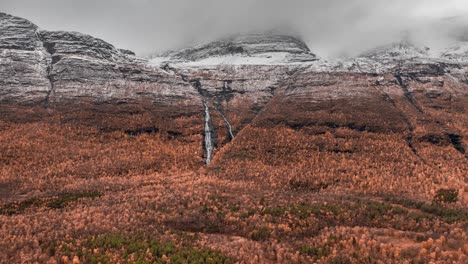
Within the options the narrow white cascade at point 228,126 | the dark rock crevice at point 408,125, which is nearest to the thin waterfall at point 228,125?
the narrow white cascade at point 228,126

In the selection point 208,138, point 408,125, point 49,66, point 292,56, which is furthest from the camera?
point 292,56

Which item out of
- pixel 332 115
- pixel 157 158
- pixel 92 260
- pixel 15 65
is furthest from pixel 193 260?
pixel 15 65

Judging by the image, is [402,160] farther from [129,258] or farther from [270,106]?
[129,258]

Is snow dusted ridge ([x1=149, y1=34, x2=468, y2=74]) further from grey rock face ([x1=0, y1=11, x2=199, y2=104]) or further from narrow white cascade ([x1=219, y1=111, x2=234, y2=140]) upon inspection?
narrow white cascade ([x1=219, y1=111, x2=234, y2=140])

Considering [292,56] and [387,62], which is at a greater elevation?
[292,56]

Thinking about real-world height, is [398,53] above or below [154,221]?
above

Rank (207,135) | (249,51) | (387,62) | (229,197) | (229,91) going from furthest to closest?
(249,51) < (387,62) < (229,91) < (207,135) < (229,197)

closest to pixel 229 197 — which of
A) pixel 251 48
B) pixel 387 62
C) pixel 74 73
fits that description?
pixel 74 73

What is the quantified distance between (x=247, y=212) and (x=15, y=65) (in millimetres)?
99490

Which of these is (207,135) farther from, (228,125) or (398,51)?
(398,51)

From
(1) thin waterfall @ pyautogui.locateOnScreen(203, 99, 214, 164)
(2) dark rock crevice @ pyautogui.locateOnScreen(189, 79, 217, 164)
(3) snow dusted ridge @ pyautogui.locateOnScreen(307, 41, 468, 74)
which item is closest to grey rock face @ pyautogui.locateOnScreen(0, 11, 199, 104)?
(2) dark rock crevice @ pyautogui.locateOnScreen(189, 79, 217, 164)

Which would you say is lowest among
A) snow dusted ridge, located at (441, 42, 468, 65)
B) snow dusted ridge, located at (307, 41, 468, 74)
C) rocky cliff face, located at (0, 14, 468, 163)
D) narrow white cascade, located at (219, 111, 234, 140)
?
narrow white cascade, located at (219, 111, 234, 140)

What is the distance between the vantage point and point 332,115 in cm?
9819

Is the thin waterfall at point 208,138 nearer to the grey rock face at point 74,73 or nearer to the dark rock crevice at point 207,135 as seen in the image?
the dark rock crevice at point 207,135
